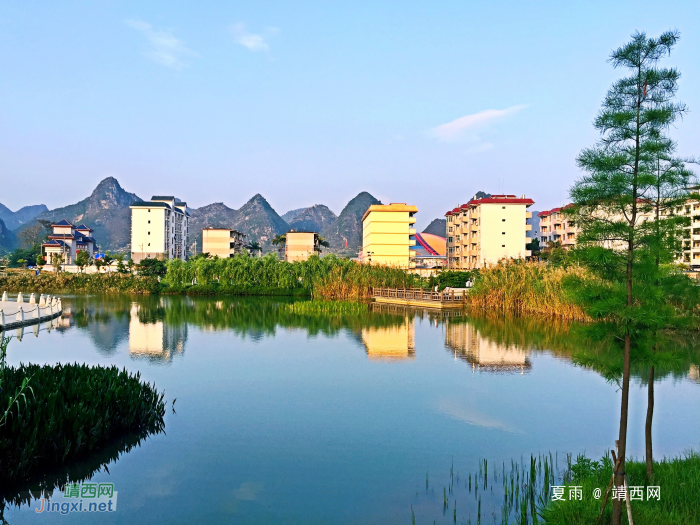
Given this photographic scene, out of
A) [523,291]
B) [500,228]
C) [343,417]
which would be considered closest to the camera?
[343,417]

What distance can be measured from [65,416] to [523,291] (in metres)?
23.9

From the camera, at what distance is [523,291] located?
2752 cm

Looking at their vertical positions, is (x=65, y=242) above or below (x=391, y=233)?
below

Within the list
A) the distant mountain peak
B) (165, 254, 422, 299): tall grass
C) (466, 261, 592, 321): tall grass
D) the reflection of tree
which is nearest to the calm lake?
the reflection of tree

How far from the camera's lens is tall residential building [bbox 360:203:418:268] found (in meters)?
62.4

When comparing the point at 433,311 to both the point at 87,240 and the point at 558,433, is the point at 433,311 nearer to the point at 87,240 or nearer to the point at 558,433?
the point at 558,433

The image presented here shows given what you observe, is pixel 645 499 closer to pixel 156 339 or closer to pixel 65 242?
pixel 156 339

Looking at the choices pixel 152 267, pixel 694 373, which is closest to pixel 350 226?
pixel 152 267

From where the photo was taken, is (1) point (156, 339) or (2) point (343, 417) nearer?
(2) point (343, 417)

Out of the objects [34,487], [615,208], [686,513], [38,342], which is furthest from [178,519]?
[38,342]

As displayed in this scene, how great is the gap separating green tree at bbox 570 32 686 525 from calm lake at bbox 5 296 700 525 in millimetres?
2804

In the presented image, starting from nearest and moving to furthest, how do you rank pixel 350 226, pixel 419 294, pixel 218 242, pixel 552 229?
1. pixel 419 294
2. pixel 552 229
3. pixel 218 242
4. pixel 350 226

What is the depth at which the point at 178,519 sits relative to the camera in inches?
239

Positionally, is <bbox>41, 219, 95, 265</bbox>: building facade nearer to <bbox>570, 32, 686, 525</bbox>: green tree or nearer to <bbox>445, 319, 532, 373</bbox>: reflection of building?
<bbox>445, 319, 532, 373</bbox>: reflection of building
